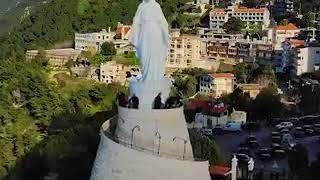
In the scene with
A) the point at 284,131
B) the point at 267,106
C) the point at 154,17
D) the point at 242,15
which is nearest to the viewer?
the point at 154,17

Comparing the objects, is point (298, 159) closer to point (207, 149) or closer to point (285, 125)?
point (285, 125)

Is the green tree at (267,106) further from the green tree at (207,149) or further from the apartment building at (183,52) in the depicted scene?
the green tree at (207,149)

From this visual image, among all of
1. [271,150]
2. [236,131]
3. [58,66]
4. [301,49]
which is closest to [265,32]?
[301,49]

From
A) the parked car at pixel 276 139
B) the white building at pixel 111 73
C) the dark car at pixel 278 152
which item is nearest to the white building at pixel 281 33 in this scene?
the white building at pixel 111 73

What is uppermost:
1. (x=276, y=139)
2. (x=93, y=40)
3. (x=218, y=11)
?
(x=218, y=11)

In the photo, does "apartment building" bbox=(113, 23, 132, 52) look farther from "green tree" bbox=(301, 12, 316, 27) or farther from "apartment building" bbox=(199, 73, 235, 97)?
"green tree" bbox=(301, 12, 316, 27)

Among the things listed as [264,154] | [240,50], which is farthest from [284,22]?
[264,154]

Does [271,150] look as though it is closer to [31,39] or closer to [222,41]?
[222,41]
